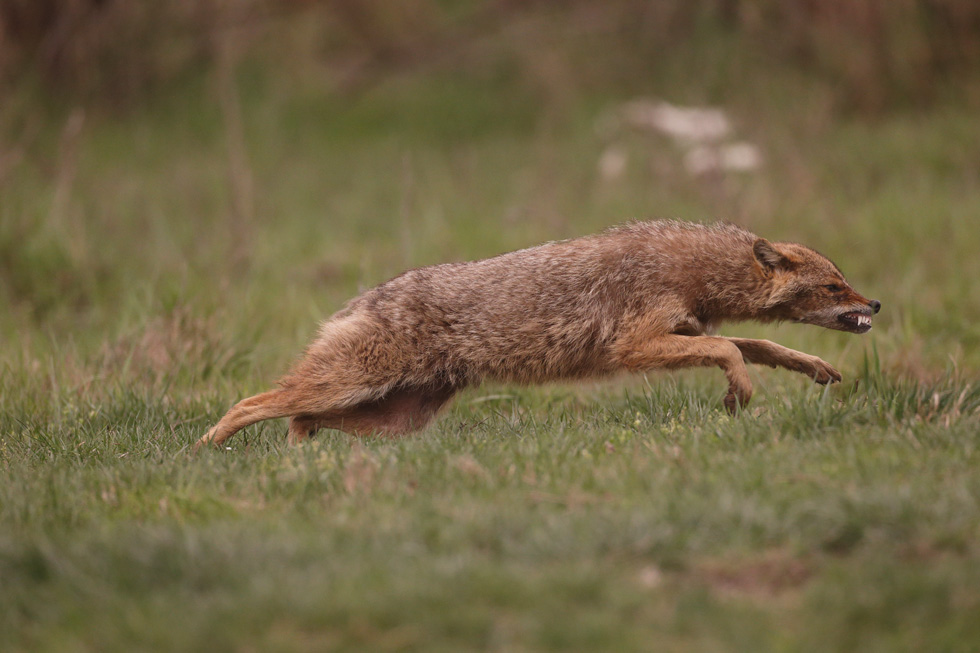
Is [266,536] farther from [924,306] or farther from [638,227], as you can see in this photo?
[924,306]

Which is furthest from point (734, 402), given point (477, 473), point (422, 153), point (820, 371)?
point (422, 153)

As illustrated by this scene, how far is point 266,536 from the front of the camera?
367 cm

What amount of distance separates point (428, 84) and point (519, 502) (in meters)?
17.4

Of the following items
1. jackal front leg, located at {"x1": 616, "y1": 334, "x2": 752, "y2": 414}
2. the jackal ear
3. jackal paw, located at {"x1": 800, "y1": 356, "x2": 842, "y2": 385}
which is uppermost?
the jackal ear

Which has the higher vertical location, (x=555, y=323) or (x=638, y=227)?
(x=638, y=227)

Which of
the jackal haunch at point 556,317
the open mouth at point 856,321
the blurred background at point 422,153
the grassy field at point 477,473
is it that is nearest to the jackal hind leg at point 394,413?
the jackal haunch at point 556,317

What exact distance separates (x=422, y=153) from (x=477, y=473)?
12.4 m

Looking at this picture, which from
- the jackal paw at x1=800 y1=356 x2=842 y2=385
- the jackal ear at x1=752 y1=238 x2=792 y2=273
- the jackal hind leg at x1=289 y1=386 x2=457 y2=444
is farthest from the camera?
the jackal hind leg at x1=289 y1=386 x2=457 y2=444

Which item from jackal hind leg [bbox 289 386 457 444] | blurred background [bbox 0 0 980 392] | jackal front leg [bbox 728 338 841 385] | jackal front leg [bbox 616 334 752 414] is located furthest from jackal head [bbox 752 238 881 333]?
jackal hind leg [bbox 289 386 457 444]

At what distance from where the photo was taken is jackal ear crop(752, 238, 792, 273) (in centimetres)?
577

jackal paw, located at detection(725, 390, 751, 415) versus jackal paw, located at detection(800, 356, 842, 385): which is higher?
jackal paw, located at detection(800, 356, 842, 385)

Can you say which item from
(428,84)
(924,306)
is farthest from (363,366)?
(428,84)

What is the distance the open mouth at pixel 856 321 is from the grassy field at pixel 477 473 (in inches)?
10.2

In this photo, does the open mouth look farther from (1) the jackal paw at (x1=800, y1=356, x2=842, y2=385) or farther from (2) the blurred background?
(2) the blurred background
